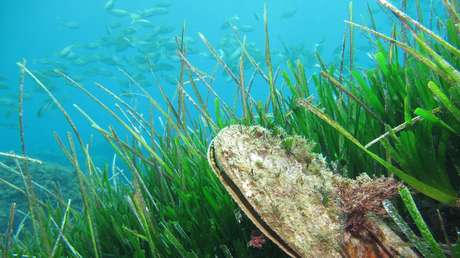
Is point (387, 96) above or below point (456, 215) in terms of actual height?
above

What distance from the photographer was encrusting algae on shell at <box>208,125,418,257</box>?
971 millimetres

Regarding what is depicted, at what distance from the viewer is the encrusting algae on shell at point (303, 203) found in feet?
3.19

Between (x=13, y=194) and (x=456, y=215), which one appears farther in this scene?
(x=13, y=194)

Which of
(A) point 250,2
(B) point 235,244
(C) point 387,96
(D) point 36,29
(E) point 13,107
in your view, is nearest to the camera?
(B) point 235,244

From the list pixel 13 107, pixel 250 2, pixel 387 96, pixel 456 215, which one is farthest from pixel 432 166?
pixel 250 2

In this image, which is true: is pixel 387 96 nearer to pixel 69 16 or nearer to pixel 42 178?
pixel 42 178

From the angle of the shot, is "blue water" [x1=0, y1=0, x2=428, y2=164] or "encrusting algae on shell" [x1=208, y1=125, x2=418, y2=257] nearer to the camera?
"encrusting algae on shell" [x1=208, y1=125, x2=418, y2=257]

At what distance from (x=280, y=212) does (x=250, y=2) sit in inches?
4665

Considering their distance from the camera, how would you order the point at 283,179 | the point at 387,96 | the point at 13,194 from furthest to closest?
the point at 13,194 → the point at 387,96 → the point at 283,179

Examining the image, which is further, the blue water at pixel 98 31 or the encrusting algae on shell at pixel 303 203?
the blue water at pixel 98 31

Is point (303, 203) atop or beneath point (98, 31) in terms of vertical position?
beneath

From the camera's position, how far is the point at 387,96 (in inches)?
65.0

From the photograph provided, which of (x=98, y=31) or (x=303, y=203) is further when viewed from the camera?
(x=98, y=31)

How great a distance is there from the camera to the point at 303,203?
1.04 meters
